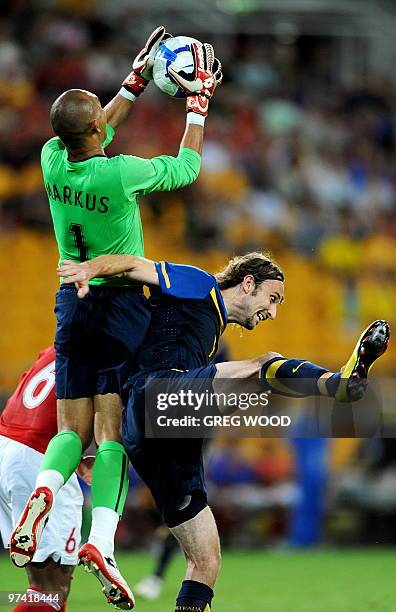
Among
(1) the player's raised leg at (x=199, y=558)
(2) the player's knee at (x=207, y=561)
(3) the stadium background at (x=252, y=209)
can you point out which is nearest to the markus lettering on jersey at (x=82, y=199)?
(1) the player's raised leg at (x=199, y=558)

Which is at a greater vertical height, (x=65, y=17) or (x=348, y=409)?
(x=65, y=17)

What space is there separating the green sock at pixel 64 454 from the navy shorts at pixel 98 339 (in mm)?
231

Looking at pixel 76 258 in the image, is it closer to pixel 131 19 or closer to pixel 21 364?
pixel 21 364

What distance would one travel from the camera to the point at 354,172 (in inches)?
655

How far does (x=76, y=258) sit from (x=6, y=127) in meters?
8.94

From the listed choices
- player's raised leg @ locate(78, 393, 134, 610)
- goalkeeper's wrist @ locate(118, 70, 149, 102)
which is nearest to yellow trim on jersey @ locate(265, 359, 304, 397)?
player's raised leg @ locate(78, 393, 134, 610)

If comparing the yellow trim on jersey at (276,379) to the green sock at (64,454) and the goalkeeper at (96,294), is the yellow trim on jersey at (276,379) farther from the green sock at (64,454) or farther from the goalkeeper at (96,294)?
Answer: the green sock at (64,454)

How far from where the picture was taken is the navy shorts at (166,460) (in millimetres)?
5629

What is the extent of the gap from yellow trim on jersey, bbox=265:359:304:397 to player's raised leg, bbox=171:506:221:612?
0.72 metres

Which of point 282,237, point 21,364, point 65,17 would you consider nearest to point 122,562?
point 21,364

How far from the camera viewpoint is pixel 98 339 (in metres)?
5.89

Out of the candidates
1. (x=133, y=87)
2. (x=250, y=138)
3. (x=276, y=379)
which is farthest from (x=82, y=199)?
(x=250, y=138)

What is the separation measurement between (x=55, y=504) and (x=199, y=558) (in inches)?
32.7

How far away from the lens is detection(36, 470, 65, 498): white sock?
217 inches
